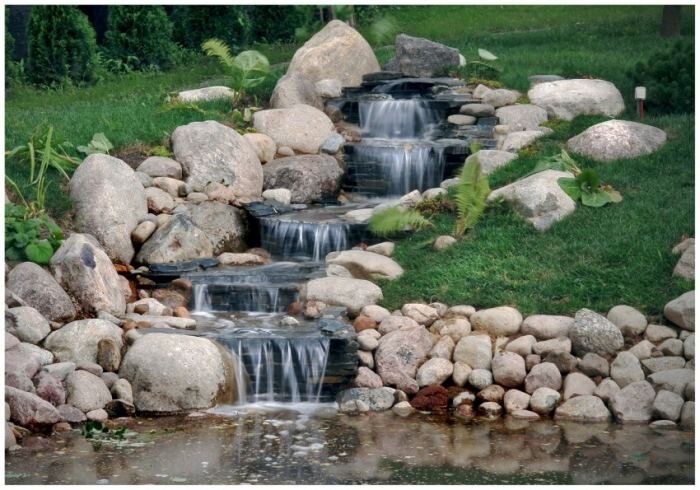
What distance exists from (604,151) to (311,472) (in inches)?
291

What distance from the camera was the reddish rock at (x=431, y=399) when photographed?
1151 cm

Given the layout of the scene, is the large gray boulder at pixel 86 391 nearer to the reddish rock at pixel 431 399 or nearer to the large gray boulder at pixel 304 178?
the reddish rock at pixel 431 399

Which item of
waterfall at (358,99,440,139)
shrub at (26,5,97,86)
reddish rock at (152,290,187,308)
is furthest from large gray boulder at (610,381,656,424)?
shrub at (26,5,97,86)

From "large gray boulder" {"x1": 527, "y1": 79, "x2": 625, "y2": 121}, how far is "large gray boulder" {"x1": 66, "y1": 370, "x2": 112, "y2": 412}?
8.74m

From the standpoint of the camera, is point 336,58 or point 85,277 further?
point 336,58

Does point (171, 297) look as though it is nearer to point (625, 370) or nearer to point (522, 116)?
point (625, 370)

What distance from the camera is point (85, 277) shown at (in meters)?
12.5

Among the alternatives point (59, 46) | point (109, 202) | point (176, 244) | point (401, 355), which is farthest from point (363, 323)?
point (59, 46)

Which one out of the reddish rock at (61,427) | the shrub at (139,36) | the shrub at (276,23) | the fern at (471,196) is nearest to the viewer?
the reddish rock at (61,427)

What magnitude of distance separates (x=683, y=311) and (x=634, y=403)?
1116 mm

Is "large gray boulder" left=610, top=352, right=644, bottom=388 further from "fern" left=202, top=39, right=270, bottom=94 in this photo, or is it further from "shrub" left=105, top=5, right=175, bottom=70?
"shrub" left=105, top=5, right=175, bottom=70

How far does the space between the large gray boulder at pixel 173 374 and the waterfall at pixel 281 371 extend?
35cm

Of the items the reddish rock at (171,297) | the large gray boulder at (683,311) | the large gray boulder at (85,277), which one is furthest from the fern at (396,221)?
the large gray boulder at (683,311)

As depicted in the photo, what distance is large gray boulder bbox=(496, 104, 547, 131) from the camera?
1752cm
